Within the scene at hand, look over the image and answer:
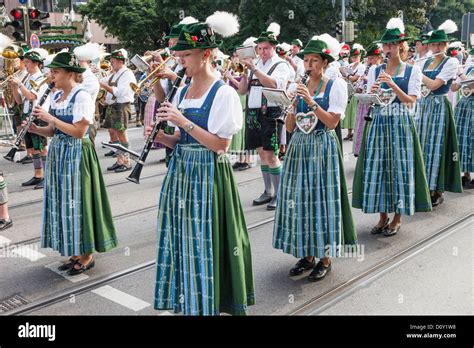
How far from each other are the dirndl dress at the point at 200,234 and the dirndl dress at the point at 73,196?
151 cm

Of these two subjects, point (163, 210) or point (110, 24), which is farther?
point (110, 24)

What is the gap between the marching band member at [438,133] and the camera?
21.9 feet

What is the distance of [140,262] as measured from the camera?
5.25 metres

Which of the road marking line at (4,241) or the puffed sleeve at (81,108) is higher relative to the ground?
the puffed sleeve at (81,108)

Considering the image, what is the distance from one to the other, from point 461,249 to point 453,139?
85.8 inches

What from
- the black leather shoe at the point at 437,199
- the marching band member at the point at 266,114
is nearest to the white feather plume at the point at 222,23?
the marching band member at the point at 266,114

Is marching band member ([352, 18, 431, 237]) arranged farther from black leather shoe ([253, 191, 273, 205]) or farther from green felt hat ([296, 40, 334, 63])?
black leather shoe ([253, 191, 273, 205])

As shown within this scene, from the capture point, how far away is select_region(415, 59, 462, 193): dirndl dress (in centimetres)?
691

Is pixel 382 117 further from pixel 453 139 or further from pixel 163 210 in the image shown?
pixel 163 210

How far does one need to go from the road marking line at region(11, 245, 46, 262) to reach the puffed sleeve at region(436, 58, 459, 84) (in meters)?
5.24

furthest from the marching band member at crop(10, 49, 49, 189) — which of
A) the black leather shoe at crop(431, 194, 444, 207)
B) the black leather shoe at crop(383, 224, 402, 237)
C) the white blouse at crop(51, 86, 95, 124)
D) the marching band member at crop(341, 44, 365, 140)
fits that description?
the marching band member at crop(341, 44, 365, 140)

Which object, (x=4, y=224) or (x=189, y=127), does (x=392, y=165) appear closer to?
(x=189, y=127)

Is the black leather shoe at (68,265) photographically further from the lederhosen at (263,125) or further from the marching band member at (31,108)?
the marching band member at (31,108)
